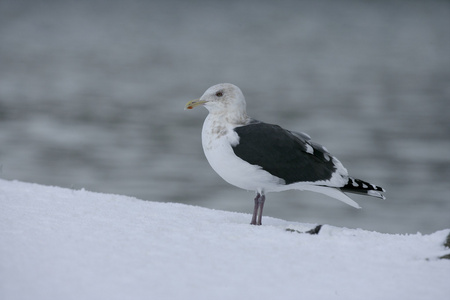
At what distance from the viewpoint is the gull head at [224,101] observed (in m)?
6.09

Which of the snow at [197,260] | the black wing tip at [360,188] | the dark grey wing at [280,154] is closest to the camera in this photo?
the snow at [197,260]

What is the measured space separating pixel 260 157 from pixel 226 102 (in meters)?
0.63

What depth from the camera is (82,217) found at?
5.47 meters

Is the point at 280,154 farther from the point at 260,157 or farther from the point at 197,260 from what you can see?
the point at 197,260

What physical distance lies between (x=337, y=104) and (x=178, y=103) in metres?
7.49

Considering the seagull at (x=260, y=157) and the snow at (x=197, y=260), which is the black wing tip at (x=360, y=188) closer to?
the seagull at (x=260, y=157)

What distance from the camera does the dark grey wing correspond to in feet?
18.9

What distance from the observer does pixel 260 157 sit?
576cm

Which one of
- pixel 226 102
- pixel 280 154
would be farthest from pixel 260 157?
pixel 226 102

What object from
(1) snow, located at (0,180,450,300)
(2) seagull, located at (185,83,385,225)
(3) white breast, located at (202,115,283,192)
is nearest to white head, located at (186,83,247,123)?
(2) seagull, located at (185,83,385,225)

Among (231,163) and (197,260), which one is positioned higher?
(231,163)

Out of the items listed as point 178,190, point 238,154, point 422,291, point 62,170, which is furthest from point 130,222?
point 62,170

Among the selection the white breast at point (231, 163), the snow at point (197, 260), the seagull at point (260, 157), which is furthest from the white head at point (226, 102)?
the snow at point (197, 260)

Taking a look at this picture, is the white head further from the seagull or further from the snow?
the snow
